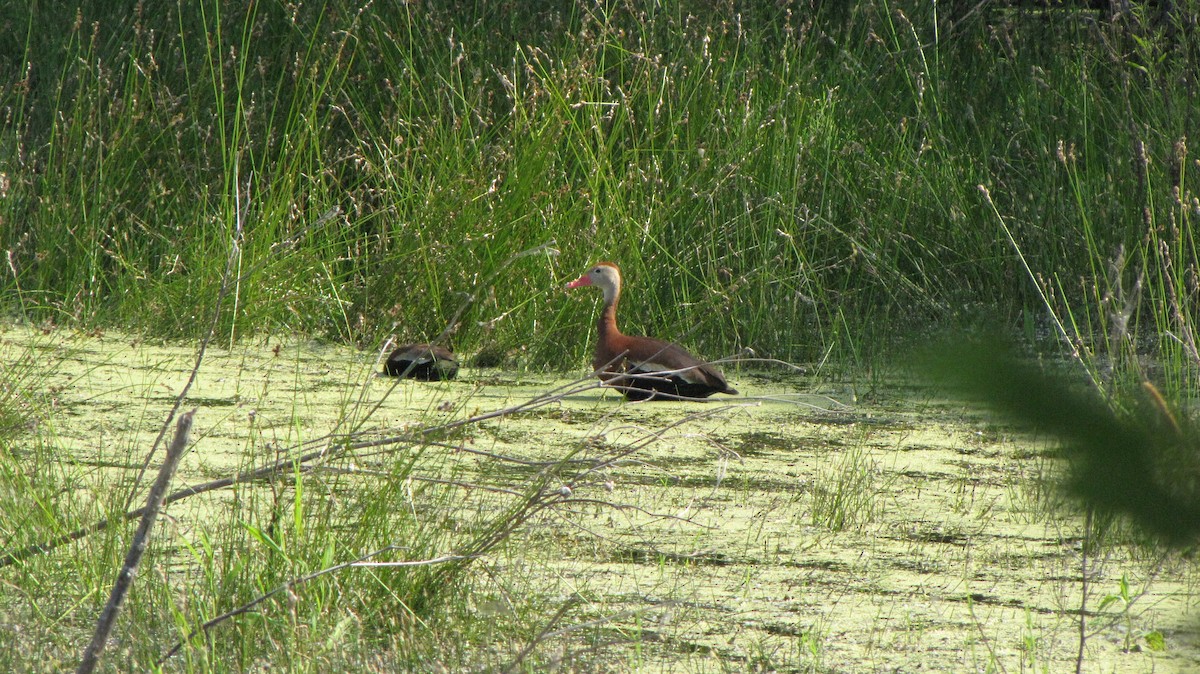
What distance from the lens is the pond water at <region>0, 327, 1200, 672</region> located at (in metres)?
2.49

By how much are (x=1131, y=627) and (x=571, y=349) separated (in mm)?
2838

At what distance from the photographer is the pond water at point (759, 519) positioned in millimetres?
2488

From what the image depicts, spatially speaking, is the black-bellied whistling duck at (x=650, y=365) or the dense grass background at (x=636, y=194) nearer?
the black-bellied whistling duck at (x=650, y=365)

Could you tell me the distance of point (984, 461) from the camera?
156 inches

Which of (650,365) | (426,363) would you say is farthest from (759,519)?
(426,363)

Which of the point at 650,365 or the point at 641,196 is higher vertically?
the point at 641,196

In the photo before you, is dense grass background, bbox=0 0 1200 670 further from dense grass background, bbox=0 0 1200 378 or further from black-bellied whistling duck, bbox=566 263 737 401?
black-bellied whistling duck, bbox=566 263 737 401

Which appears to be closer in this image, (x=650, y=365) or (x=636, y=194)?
(x=650, y=365)

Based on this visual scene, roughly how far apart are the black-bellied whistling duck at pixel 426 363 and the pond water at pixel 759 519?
1.9 inches

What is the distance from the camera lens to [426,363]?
4633 millimetres

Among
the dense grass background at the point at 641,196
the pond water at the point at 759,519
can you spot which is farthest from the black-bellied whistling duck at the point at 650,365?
the dense grass background at the point at 641,196

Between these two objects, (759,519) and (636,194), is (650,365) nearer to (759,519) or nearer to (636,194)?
(636,194)

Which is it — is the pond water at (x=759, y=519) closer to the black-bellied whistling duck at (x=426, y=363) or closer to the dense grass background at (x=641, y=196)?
the black-bellied whistling duck at (x=426, y=363)

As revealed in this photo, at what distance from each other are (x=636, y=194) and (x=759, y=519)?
2.33 metres
